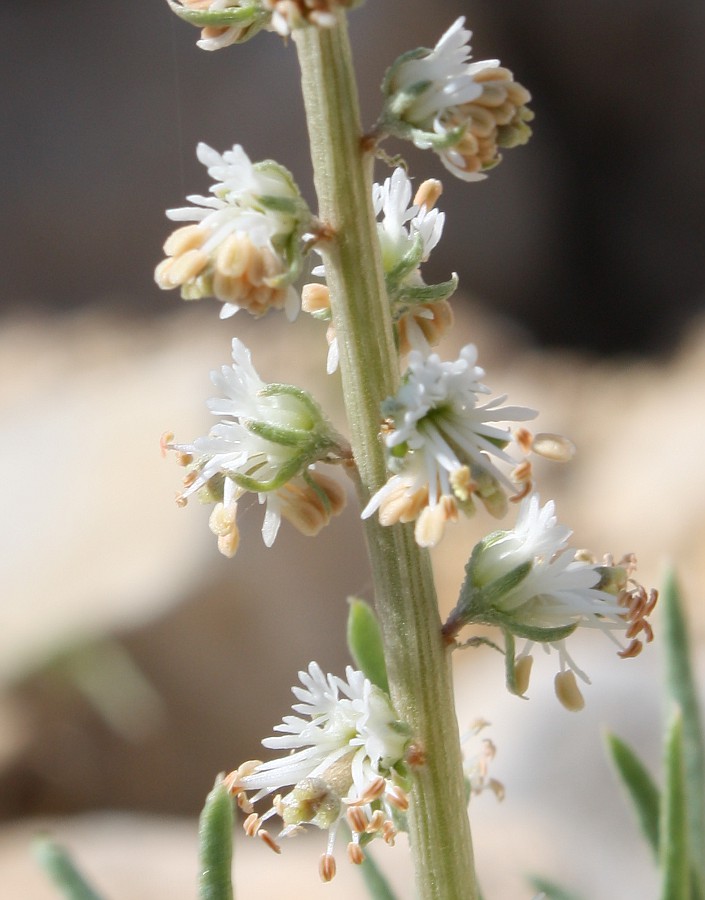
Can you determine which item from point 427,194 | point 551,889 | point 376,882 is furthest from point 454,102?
point 551,889

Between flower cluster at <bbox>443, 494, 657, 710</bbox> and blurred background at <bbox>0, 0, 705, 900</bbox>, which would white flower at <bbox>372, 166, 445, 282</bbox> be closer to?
flower cluster at <bbox>443, 494, 657, 710</bbox>

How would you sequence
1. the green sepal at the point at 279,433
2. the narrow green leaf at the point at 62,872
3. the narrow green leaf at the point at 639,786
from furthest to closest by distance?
the narrow green leaf at the point at 639,786
the narrow green leaf at the point at 62,872
the green sepal at the point at 279,433

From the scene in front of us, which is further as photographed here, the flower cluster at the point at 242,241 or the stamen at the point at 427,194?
the stamen at the point at 427,194

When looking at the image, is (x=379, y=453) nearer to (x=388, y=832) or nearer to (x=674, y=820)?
(x=388, y=832)

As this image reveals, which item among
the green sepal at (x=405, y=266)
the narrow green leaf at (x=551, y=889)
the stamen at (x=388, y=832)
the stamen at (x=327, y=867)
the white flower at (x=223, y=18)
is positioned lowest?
the narrow green leaf at (x=551, y=889)

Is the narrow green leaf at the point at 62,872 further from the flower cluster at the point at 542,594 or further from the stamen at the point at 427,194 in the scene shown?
the stamen at the point at 427,194

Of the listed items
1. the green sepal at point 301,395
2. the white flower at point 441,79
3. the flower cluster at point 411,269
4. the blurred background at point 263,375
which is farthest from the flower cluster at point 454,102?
the blurred background at point 263,375

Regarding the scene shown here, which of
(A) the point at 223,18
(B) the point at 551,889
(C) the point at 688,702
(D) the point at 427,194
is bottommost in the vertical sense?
(B) the point at 551,889
